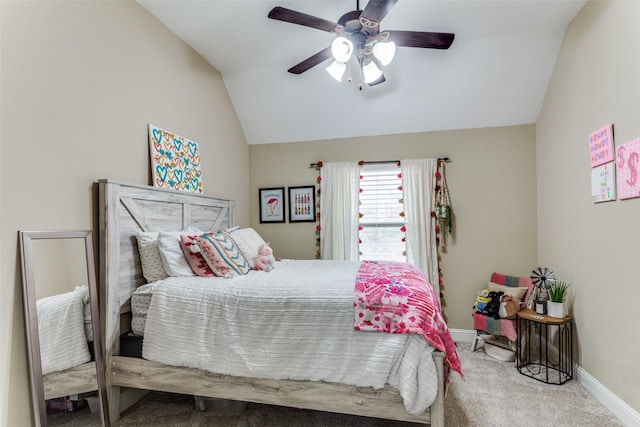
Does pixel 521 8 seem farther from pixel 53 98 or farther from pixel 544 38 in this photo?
pixel 53 98

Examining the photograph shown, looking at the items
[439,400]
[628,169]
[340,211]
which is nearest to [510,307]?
[628,169]

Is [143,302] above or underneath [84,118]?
underneath

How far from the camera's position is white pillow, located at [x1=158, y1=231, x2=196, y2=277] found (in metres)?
2.05

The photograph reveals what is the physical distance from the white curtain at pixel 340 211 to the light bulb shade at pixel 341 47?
1.81 m

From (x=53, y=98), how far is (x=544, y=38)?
3575mm

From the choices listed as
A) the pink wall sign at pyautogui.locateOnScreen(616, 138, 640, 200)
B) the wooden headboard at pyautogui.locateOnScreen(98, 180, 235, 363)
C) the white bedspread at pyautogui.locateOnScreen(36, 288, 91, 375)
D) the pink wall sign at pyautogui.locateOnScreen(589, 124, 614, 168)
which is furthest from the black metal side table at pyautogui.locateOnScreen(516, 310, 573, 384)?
the white bedspread at pyautogui.locateOnScreen(36, 288, 91, 375)

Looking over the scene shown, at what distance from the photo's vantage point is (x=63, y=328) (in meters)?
1.66

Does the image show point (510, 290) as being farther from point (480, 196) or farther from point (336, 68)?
point (336, 68)

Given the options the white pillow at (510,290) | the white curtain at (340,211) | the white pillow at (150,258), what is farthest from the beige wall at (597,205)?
the white pillow at (150,258)

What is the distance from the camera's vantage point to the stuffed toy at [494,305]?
2.94 m

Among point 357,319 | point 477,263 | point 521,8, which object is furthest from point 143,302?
point 521,8

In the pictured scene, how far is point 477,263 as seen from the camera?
3.37 metres

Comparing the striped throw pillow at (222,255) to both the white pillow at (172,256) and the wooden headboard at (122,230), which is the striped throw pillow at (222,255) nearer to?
the white pillow at (172,256)

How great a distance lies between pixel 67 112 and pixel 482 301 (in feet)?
11.6
